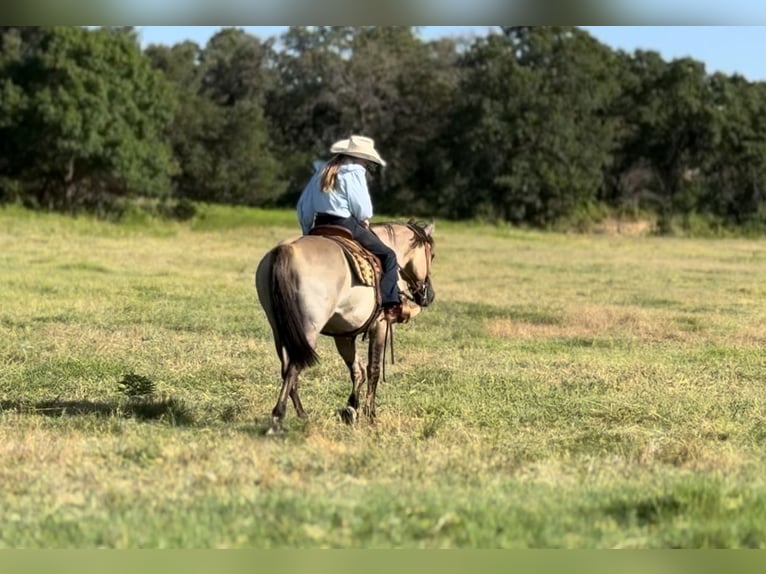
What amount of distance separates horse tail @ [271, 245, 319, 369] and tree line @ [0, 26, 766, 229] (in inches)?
1312

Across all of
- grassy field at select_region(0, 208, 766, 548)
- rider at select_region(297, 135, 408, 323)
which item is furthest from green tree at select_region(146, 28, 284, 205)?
rider at select_region(297, 135, 408, 323)

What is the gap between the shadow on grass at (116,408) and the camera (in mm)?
7344

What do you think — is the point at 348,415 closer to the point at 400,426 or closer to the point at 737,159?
the point at 400,426

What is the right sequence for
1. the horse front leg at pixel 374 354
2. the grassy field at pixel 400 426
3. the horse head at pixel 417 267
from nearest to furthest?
the grassy field at pixel 400 426, the horse front leg at pixel 374 354, the horse head at pixel 417 267

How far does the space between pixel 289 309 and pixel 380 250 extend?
1116 mm

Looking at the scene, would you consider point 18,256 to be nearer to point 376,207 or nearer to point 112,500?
point 112,500

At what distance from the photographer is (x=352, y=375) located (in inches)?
304

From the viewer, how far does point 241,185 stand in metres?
45.0

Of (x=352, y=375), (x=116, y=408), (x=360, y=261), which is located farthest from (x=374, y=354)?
(x=116, y=408)

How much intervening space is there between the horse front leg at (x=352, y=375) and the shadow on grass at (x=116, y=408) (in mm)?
1195

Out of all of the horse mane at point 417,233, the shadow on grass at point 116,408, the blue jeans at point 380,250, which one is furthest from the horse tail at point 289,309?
the horse mane at point 417,233

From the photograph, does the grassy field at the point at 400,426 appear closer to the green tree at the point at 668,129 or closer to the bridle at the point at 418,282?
the bridle at the point at 418,282

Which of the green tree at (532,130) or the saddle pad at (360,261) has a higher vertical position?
the green tree at (532,130)

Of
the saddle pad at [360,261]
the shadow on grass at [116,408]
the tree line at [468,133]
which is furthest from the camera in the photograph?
the tree line at [468,133]
